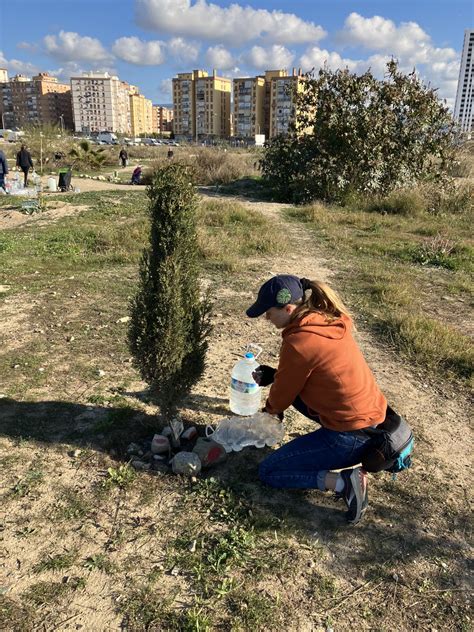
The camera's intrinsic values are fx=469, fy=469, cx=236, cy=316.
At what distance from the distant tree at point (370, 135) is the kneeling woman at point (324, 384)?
42.5ft

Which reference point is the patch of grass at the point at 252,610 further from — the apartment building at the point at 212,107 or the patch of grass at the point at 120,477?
the apartment building at the point at 212,107

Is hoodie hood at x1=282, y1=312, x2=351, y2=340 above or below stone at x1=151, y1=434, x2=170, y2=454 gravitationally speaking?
above

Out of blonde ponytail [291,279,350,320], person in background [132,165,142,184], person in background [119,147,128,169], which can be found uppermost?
person in background [119,147,128,169]

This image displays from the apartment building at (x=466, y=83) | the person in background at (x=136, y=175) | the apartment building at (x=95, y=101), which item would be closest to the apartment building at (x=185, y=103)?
the apartment building at (x=95, y=101)

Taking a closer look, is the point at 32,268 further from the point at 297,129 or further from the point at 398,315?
the point at 297,129

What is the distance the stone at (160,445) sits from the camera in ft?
10.1

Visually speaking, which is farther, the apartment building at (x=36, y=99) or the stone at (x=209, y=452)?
the apartment building at (x=36, y=99)

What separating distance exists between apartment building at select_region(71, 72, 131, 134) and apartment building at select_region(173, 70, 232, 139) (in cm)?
→ 1674

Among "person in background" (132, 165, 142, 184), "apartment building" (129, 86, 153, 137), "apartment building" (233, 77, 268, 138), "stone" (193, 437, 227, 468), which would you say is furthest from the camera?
"apartment building" (129, 86, 153, 137)

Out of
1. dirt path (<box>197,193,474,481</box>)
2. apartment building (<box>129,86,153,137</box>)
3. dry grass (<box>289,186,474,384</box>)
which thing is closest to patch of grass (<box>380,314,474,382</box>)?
dry grass (<box>289,186,474,384</box>)

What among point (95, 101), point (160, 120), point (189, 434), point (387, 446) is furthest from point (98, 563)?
point (160, 120)

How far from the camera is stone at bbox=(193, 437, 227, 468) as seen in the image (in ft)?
9.79

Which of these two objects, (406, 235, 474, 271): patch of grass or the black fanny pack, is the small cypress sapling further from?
(406, 235, 474, 271): patch of grass

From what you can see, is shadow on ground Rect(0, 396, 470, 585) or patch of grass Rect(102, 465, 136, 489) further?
patch of grass Rect(102, 465, 136, 489)
